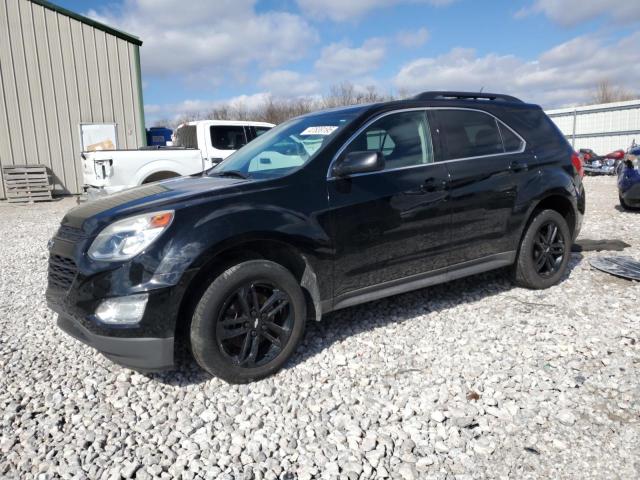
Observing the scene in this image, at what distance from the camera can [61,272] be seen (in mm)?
3066

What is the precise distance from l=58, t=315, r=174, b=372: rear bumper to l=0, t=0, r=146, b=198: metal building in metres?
14.3

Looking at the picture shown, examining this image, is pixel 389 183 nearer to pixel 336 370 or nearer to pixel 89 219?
pixel 336 370

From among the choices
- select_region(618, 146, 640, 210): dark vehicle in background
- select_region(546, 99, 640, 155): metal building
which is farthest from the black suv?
select_region(546, 99, 640, 155): metal building

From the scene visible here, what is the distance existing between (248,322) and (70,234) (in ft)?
4.16

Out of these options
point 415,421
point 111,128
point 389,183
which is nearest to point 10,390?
point 415,421

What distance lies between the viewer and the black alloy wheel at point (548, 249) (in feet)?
15.2

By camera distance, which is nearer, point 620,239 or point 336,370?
point 336,370

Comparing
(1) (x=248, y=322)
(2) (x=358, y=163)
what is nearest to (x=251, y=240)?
(1) (x=248, y=322)

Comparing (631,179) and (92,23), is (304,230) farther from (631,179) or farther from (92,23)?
(92,23)

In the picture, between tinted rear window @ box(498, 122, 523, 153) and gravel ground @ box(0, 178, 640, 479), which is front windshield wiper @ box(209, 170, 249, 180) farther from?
tinted rear window @ box(498, 122, 523, 153)

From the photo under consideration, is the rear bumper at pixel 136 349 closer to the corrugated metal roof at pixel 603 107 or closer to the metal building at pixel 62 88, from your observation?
the metal building at pixel 62 88

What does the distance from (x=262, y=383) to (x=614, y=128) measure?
23.7 metres

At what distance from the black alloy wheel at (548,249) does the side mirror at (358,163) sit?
2.13 metres

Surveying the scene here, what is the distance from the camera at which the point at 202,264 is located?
2.87 meters
